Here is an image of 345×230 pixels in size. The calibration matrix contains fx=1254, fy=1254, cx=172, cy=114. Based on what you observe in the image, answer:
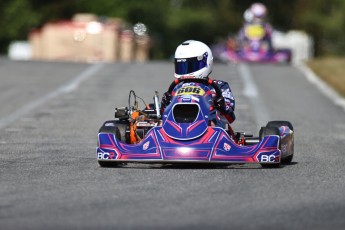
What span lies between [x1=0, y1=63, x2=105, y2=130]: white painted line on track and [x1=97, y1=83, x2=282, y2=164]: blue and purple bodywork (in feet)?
19.1

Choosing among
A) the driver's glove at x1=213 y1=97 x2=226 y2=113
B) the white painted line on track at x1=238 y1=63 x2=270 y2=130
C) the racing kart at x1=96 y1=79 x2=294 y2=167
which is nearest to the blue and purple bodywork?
the racing kart at x1=96 y1=79 x2=294 y2=167

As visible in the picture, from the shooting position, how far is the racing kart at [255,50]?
1576 inches

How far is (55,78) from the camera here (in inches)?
1147

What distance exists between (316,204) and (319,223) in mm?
920

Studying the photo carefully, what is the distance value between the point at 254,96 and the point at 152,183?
1379 cm

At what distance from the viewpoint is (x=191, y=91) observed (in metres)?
12.4

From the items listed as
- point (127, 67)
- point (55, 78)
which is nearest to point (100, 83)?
point (55, 78)

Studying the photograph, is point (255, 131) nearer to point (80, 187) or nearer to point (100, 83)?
point (80, 187)

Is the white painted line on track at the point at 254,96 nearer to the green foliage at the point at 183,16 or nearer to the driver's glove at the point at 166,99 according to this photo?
the driver's glove at the point at 166,99

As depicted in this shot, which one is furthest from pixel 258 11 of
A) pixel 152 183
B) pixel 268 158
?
pixel 152 183

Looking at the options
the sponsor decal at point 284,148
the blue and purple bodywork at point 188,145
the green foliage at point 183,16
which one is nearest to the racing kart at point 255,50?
the green foliage at point 183,16

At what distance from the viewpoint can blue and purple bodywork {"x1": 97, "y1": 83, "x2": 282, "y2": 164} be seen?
11883mm

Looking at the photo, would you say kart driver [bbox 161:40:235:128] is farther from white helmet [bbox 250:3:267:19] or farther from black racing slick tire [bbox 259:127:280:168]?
white helmet [bbox 250:3:267:19]

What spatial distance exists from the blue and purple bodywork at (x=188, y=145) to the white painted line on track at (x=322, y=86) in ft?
36.3
